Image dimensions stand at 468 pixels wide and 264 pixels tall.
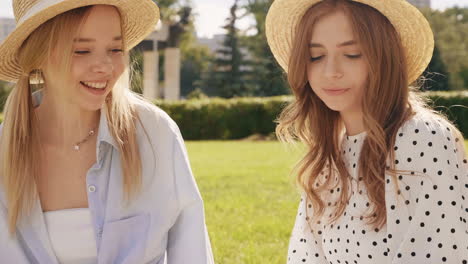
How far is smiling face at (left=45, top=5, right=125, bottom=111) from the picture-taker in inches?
105

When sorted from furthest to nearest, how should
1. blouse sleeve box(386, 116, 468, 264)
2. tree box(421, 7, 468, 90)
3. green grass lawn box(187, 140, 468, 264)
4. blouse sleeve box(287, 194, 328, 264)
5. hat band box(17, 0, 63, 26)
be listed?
1. tree box(421, 7, 468, 90)
2. green grass lawn box(187, 140, 468, 264)
3. blouse sleeve box(287, 194, 328, 264)
4. hat band box(17, 0, 63, 26)
5. blouse sleeve box(386, 116, 468, 264)

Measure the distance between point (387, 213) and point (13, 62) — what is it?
71.1 inches

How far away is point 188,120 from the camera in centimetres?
2112

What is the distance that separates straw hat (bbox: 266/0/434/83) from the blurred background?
0.11 meters

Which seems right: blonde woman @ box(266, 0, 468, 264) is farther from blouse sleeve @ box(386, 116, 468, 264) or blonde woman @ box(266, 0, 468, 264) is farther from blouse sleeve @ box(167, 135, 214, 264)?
blouse sleeve @ box(167, 135, 214, 264)

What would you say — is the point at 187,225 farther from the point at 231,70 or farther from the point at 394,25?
the point at 231,70

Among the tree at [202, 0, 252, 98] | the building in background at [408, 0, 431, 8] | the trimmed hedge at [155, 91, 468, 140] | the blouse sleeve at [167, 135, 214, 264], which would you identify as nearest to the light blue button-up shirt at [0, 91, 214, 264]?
the blouse sleeve at [167, 135, 214, 264]

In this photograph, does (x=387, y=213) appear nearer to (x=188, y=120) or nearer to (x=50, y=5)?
(x=50, y=5)

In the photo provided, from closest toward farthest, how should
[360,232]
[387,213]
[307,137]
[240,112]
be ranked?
1. [387,213]
2. [360,232]
3. [307,137]
4. [240,112]

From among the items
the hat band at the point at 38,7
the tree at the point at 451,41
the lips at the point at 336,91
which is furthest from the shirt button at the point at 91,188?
the tree at the point at 451,41

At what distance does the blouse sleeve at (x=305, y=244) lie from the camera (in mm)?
3045

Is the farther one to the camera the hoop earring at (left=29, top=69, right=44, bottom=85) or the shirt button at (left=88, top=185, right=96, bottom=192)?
the hoop earring at (left=29, top=69, right=44, bottom=85)

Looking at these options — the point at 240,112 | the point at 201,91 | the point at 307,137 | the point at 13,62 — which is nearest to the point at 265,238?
the point at 307,137

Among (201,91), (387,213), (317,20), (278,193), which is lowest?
(201,91)
